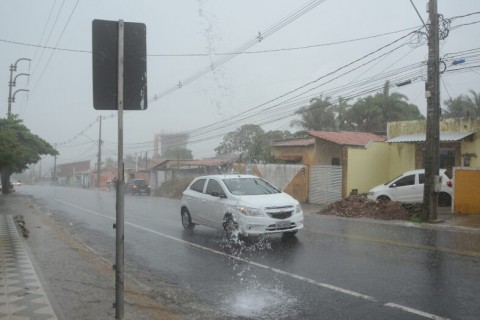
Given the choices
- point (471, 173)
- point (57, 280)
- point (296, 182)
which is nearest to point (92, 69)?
point (57, 280)

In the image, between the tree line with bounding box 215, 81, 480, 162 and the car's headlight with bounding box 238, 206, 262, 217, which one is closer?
the car's headlight with bounding box 238, 206, 262, 217

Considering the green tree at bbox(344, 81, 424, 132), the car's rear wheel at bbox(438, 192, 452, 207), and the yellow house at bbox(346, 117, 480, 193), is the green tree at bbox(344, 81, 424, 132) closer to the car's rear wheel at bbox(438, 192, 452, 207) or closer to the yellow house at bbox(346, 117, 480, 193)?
the yellow house at bbox(346, 117, 480, 193)

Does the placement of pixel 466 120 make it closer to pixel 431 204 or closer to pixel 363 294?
pixel 431 204

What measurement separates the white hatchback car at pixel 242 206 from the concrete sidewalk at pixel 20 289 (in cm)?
443

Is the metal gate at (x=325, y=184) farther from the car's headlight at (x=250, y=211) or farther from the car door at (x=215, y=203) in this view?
the car's headlight at (x=250, y=211)

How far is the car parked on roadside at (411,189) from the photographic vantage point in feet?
59.3

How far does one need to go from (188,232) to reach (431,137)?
8300 mm

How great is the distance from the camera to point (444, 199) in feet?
61.4

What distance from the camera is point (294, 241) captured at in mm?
11125

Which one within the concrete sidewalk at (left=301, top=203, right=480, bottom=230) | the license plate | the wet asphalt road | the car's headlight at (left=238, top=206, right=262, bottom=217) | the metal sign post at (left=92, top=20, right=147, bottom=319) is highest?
the metal sign post at (left=92, top=20, right=147, bottom=319)

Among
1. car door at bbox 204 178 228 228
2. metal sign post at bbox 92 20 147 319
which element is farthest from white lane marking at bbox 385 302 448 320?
car door at bbox 204 178 228 228

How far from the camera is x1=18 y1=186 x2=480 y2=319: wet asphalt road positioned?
19.2ft

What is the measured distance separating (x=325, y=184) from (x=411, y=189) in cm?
692

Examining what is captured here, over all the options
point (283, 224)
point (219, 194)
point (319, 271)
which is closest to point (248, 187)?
point (219, 194)
